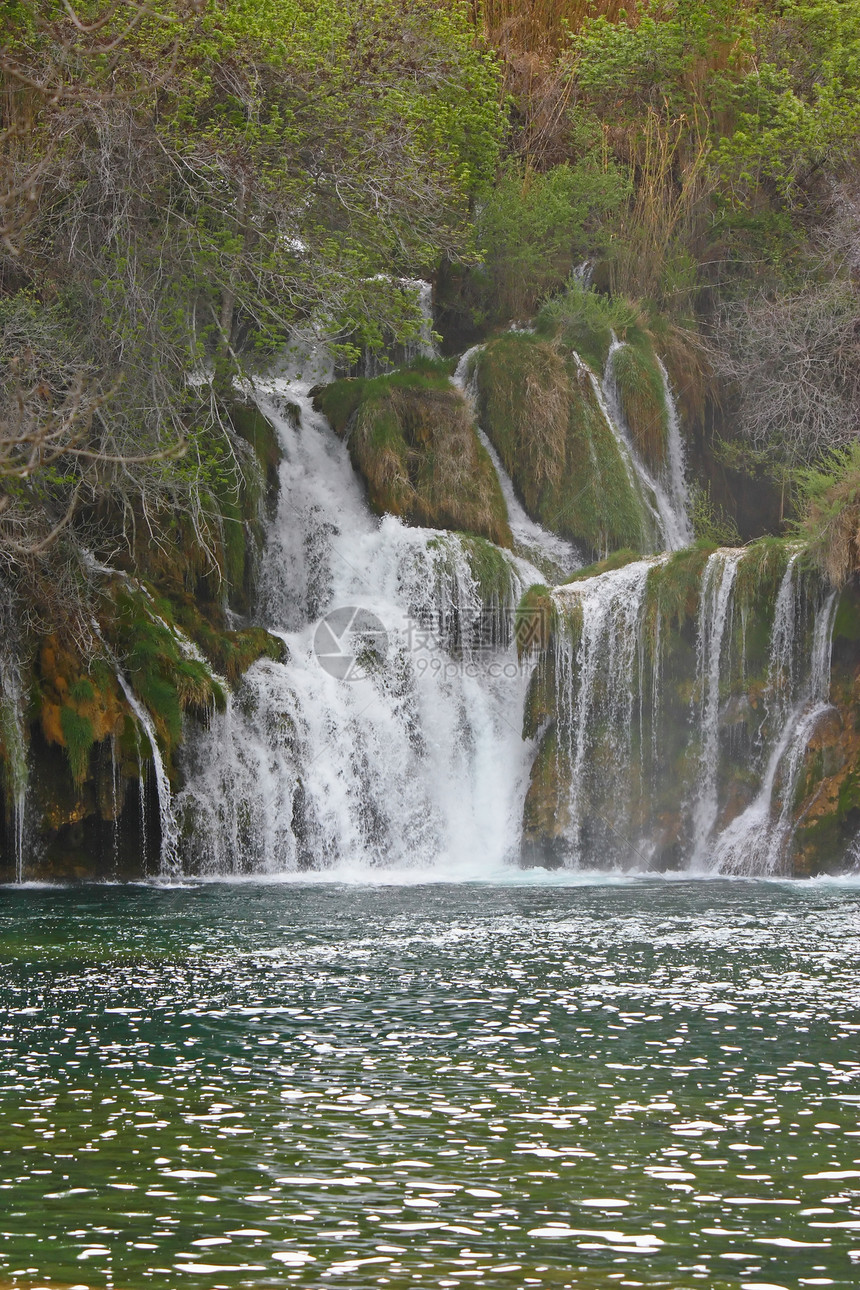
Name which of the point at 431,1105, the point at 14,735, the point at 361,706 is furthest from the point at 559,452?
the point at 431,1105

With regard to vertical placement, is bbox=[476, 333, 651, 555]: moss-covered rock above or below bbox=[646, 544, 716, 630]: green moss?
above

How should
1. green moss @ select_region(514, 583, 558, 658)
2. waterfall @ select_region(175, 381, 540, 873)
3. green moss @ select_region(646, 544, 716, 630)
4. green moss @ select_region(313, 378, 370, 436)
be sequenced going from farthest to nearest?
green moss @ select_region(313, 378, 370, 436)
green moss @ select_region(514, 583, 558, 658)
green moss @ select_region(646, 544, 716, 630)
waterfall @ select_region(175, 381, 540, 873)

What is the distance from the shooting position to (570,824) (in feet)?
70.0

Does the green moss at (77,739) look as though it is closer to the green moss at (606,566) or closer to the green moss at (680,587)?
the green moss at (606,566)

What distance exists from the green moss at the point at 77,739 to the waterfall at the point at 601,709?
6.65m

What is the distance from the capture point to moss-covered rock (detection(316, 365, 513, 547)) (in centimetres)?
2439

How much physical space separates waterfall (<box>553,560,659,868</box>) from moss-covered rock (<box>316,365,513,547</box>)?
131 inches

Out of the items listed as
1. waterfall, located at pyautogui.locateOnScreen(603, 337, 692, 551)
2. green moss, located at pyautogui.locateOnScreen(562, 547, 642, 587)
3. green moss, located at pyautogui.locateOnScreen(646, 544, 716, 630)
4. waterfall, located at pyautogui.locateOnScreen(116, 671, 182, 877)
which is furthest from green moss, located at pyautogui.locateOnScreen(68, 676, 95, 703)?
waterfall, located at pyautogui.locateOnScreen(603, 337, 692, 551)

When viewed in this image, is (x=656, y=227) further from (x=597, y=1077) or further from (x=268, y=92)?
(x=597, y=1077)

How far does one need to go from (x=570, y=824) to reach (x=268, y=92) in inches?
430

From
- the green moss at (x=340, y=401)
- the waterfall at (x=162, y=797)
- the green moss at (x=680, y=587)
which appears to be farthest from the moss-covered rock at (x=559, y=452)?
the waterfall at (x=162, y=797)

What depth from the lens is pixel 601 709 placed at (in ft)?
71.2

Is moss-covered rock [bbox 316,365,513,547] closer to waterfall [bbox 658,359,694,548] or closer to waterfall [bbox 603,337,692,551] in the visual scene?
waterfall [bbox 603,337,692,551]

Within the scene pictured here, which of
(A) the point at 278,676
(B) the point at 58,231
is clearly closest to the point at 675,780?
(A) the point at 278,676
